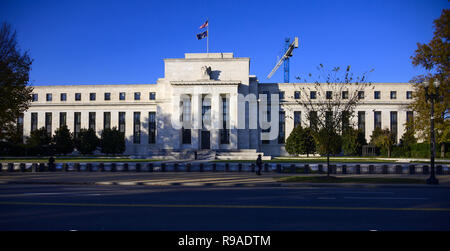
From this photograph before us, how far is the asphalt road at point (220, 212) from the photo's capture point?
26.5 feet

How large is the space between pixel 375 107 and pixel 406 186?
2209 inches

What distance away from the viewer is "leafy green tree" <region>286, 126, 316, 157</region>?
56.8 m

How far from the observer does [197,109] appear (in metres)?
57.9

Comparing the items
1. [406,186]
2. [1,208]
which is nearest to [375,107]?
[406,186]

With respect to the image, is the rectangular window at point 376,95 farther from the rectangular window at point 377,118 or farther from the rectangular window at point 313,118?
the rectangular window at point 313,118

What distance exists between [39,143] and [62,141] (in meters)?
4.60

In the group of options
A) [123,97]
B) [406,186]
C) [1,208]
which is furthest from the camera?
[123,97]

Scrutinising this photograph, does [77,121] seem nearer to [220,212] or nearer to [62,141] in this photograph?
[62,141]

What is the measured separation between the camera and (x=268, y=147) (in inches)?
2640

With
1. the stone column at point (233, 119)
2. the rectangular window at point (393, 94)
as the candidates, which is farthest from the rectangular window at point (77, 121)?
the rectangular window at point (393, 94)

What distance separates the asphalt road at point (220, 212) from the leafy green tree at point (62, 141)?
51244 millimetres
